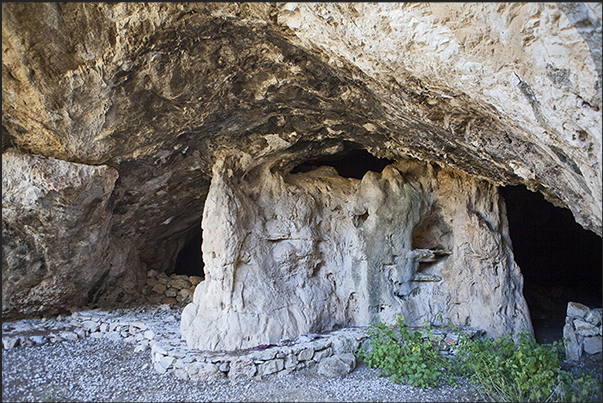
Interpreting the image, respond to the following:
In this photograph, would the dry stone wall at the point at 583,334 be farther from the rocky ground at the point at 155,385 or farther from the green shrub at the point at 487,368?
the rocky ground at the point at 155,385

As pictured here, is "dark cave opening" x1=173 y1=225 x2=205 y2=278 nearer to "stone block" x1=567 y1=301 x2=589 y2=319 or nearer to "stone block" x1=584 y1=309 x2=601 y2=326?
"stone block" x1=567 y1=301 x2=589 y2=319

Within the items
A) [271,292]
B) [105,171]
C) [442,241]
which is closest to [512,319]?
[442,241]

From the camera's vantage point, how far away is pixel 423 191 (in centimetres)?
691

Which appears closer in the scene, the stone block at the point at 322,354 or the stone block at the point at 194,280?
the stone block at the point at 322,354

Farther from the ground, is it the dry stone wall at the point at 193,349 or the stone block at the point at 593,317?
the stone block at the point at 593,317

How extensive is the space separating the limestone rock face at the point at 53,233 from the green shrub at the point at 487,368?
4.30 meters

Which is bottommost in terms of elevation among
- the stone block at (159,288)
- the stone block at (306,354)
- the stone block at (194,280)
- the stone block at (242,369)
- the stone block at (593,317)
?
the stone block at (242,369)

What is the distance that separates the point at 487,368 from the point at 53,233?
589 centimetres

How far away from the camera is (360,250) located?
6.46m

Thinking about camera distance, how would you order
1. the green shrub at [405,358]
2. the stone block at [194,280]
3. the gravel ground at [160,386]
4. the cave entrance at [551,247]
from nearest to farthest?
the gravel ground at [160,386] → the green shrub at [405,358] → the stone block at [194,280] → the cave entrance at [551,247]

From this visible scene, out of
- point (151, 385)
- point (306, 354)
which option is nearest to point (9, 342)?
point (151, 385)

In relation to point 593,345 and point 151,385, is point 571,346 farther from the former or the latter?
point 151,385


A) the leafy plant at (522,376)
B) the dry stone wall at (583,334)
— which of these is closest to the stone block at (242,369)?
the leafy plant at (522,376)

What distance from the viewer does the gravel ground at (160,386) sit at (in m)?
4.44
